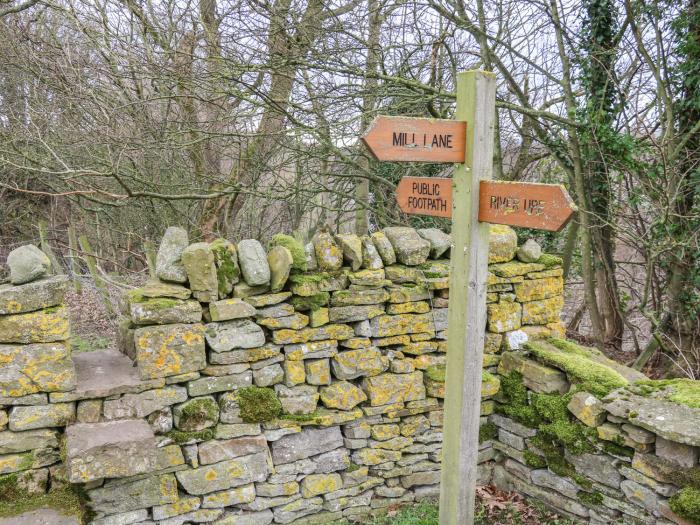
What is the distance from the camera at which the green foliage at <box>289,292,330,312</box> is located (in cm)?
341

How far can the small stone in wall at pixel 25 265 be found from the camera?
2.80m

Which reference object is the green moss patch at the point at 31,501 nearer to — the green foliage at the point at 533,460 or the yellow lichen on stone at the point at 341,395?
the yellow lichen on stone at the point at 341,395

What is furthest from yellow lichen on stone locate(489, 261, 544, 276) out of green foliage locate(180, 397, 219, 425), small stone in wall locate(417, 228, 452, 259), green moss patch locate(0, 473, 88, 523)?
green moss patch locate(0, 473, 88, 523)

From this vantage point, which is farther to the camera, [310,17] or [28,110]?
[28,110]

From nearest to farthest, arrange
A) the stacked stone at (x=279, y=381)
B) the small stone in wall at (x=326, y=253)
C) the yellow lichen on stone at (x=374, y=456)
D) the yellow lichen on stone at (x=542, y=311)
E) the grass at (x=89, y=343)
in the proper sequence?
1. the stacked stone at (x=279, y=381)
2. the small stone in wall at (x=326, y=253)
3. the yellow lichen on stone at (x=374, y=456)
4. the yellow lichen on stone at (x=542, y=311)
5. the grass at (x=89, y=343)

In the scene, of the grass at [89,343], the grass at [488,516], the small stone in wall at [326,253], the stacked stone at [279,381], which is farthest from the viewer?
the grass at [89,343]

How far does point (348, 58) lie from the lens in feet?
18.6

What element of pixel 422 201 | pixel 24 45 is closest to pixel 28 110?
pixel 24 45

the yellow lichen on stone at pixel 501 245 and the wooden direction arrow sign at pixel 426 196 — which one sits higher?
the wooden direction arrow sign at pixel 426 196

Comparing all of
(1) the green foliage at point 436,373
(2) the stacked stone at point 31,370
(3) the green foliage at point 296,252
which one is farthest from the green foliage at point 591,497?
(2) the stacked stone at point 31,370

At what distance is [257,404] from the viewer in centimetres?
333

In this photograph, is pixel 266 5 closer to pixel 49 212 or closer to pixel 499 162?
pixel 499 162

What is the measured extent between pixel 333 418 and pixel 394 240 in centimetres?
131

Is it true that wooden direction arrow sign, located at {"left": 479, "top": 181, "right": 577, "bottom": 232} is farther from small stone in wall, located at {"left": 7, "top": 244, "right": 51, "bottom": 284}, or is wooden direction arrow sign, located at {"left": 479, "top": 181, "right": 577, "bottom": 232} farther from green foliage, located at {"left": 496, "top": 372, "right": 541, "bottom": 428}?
small stone in wall, located at {"left": 7, "top": 244, "right": 51, "bottom": 284}
